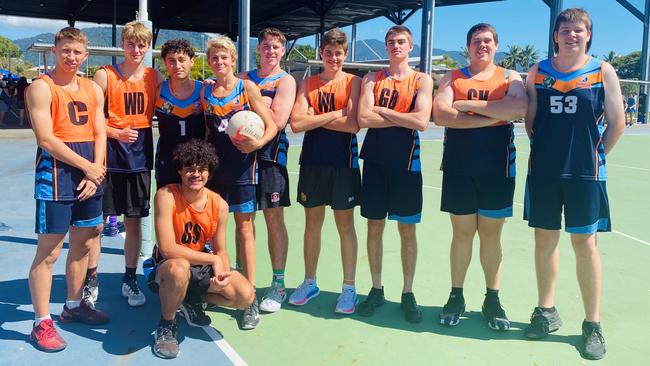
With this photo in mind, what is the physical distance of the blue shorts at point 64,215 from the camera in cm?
336

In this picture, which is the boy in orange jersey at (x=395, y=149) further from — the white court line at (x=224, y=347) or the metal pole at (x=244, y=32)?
the metal pole at (x=244, y=32)

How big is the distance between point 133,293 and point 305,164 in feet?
5.42

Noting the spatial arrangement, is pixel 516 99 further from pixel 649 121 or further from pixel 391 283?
pixel 649 121

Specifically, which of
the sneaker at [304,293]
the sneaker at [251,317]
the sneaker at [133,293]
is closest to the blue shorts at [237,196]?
the sneaker at [251,317]

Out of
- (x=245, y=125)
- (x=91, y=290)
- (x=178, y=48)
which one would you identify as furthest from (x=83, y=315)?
(x=178, y=48)

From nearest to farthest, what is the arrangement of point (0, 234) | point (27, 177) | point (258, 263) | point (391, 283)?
point (391, 283)
point (258, 263)
point (0, 234)
point (27, 177)

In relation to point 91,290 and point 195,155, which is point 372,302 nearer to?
point 195,155

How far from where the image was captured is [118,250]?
5.59 m

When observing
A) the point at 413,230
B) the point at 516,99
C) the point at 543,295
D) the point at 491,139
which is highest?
the point at 516,99

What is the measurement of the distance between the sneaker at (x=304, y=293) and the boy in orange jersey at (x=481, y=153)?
1.03m

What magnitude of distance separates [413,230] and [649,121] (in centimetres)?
3611

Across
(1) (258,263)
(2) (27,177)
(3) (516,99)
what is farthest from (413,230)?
(2) (27,177)

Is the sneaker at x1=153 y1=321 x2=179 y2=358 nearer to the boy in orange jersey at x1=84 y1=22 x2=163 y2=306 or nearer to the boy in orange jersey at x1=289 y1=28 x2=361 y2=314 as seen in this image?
the boy in orange jersey at x1=84 y1=22 x2=163 y2=306

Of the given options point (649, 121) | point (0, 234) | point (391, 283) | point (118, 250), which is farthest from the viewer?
point (649, 121)
